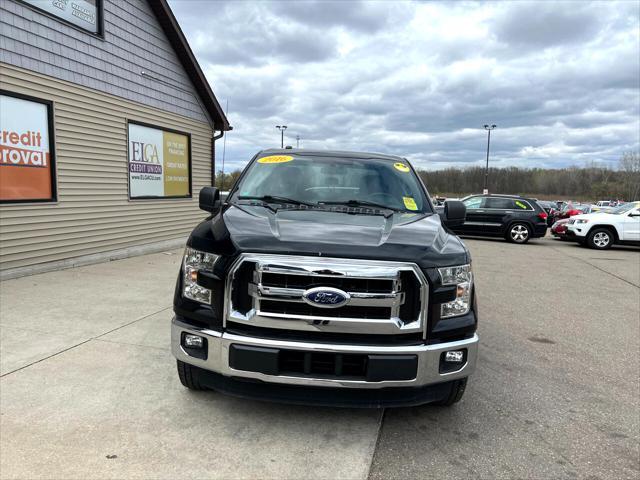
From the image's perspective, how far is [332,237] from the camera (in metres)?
2.63

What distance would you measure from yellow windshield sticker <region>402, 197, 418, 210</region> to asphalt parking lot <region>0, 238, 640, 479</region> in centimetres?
146

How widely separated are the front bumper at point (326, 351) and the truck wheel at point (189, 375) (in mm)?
389

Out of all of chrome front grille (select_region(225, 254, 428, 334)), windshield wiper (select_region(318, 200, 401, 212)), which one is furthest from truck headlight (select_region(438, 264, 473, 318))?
windshield wiper (select_region(318, 200, 401, 212))

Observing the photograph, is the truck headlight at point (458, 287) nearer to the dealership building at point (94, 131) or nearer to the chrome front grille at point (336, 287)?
the chrome front grille at point (336, 287)

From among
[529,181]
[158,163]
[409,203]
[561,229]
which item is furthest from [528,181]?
[409,203]

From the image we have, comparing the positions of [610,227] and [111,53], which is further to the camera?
[610,227]

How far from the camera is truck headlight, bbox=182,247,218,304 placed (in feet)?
8.64

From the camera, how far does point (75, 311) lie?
5074 mm

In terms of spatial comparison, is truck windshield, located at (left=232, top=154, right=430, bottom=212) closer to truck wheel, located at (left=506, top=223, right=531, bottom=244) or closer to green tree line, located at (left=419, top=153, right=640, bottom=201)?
truck wheel, located at (left=506, top=223, right=531, bottom=244)

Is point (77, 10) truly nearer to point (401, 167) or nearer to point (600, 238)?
point (401, 167)

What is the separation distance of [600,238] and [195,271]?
15022 millimetres

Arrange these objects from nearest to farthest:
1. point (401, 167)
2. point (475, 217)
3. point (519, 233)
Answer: point (401, 167) → point (519, 233) → point (475, 217)

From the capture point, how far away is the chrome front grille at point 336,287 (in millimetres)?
2438

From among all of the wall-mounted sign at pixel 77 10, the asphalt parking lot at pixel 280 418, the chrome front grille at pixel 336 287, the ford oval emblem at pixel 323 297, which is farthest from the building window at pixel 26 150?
the ford oval emblem at pixel 323 297
